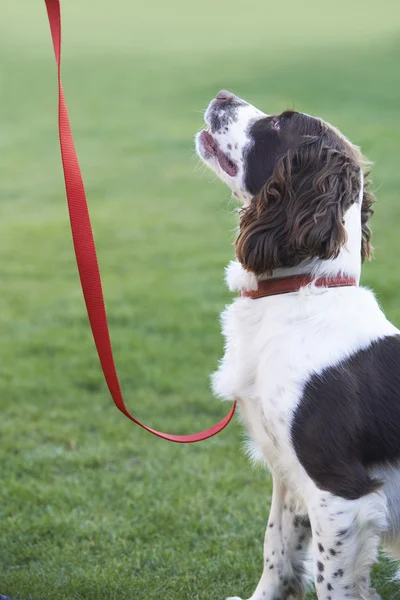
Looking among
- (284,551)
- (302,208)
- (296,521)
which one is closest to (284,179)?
(302,208)

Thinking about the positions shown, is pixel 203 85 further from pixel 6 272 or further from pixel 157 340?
pixel 157 340

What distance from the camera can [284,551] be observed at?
3871mm

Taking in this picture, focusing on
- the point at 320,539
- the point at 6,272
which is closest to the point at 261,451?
the point at 320,539

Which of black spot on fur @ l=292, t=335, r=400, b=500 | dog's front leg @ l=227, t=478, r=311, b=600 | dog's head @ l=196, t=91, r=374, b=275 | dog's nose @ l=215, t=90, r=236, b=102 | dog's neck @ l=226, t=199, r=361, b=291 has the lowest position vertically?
dog's front leg @ l=227, t=478, r=311, b=600

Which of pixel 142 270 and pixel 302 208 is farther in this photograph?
pixel 142 270

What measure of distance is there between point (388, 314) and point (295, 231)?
5251 millimetres

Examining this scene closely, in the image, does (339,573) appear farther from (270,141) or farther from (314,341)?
(270,141)

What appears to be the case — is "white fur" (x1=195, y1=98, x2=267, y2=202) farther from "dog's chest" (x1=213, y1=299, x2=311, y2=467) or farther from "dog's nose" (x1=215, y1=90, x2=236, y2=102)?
"dog's chest" (x1=213, y1=299, x2=311, y2=467)

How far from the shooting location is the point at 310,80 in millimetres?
19938

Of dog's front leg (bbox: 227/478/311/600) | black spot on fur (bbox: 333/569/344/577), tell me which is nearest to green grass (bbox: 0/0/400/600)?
dog's front leg (bbox: 227/478/311/600)

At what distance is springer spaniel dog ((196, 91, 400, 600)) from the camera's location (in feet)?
10.8

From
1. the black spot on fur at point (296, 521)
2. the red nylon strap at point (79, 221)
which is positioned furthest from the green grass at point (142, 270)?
the red nylon strap at point (79, 221)

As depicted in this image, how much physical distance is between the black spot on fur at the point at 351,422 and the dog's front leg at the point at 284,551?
1.96 ft

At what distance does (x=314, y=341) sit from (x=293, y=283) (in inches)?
10.5
